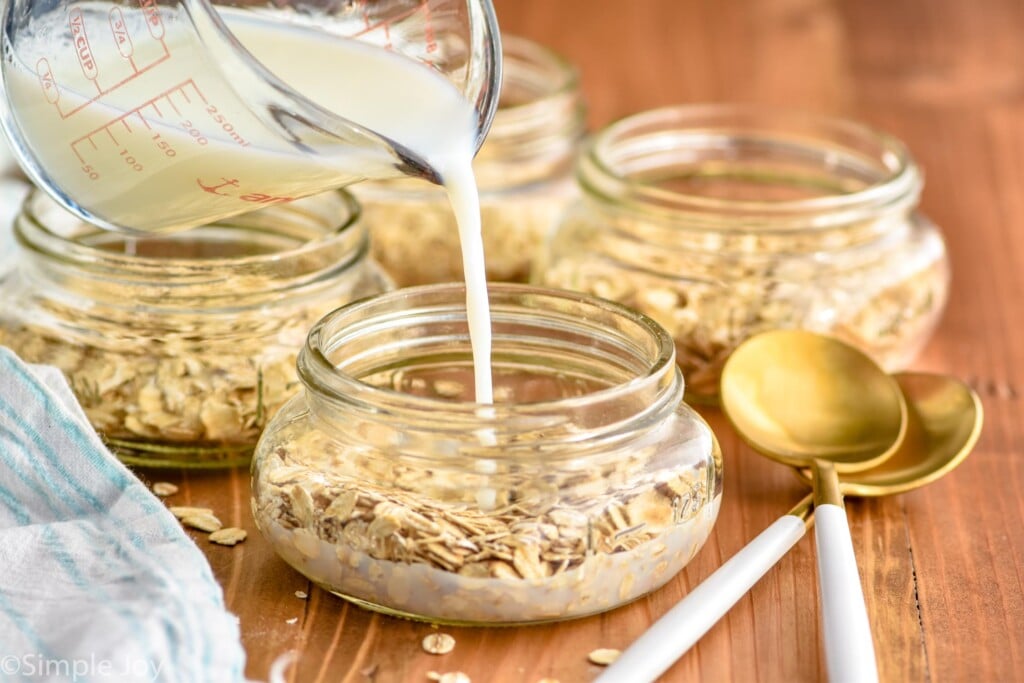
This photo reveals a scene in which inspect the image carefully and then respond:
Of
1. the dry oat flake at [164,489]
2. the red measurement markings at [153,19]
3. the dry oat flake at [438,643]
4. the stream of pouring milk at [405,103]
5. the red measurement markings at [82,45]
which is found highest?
the red measurement markings at [153,19]

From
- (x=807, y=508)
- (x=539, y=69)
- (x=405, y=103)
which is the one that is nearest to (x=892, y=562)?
(x=807, y=508)

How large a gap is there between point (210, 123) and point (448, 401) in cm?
26

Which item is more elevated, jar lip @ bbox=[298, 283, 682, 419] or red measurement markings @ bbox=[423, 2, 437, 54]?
red measurement markings @ bbox=[423, 2, 437, 54]

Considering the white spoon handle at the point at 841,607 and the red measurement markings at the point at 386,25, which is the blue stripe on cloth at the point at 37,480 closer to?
the red measurement markings at the point at 386,25

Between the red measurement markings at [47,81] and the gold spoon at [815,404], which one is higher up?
the red measurement markings at [47,81]

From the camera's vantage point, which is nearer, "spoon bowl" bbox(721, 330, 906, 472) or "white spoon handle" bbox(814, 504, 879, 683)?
"white spoon handle" bbox(814, 504, 879, 683)

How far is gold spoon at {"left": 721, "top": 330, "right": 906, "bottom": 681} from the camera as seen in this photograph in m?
1.06

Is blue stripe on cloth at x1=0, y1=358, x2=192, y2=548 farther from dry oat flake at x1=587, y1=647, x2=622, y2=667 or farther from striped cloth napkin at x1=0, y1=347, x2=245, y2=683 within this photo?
dry oat flake at x1=587, y1=647, x2=622, y2=667

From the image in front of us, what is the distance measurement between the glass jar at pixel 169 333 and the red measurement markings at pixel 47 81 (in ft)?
0.59

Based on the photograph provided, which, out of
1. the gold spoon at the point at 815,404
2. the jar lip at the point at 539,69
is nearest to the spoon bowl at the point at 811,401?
the gold spoon at the point at 815,404

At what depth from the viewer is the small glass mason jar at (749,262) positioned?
1.19 meters

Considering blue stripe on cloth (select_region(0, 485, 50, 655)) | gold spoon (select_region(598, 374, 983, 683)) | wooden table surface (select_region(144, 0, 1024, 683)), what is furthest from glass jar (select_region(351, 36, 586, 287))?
blue stripe on cloth (select_region(0, 485, 50, 655))

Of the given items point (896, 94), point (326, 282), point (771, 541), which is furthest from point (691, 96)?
point (771, 541)

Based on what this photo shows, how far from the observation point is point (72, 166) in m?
0.92
